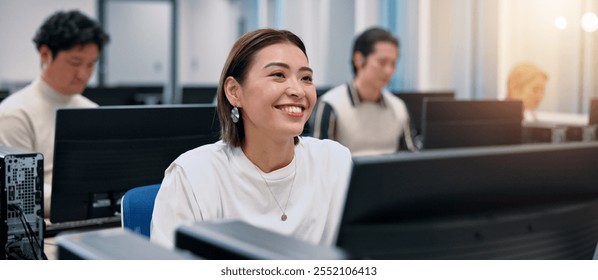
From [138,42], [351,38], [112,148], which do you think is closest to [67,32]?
[112,148]

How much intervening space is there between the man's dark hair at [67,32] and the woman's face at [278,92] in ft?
4.52

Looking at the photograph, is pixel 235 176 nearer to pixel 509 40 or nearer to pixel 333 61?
pixel 509 40

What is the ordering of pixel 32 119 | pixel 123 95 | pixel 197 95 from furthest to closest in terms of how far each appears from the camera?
pixel 197 95 < pixel 123 95 < pixel 32 119

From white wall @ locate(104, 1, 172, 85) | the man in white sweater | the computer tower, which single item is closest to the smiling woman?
the computer tower

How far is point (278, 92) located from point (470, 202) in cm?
83

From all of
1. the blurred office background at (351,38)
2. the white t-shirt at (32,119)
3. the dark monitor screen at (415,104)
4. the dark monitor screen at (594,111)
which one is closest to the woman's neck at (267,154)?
the white t-shirt at (32,119)

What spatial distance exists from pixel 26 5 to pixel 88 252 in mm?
8334

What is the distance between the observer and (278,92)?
1583mm

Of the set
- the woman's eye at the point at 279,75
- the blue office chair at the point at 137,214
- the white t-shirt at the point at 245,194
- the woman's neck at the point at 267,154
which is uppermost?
the woman's eye at the point at 279,75

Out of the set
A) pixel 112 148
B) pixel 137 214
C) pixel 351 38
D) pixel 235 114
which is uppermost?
pixel 351 38

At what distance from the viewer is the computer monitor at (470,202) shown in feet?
2.47

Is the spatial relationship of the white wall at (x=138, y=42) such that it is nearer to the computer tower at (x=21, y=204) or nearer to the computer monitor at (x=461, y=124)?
the computer monitor at (x=461, y=124)

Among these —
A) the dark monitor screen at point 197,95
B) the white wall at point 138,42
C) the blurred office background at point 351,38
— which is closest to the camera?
the blurred office background at point 351,38

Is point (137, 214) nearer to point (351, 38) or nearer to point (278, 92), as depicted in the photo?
point (278, 92)
